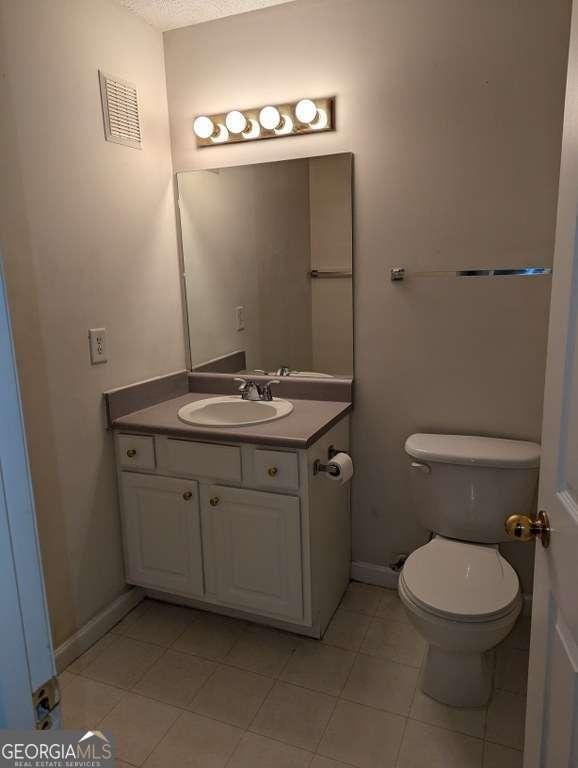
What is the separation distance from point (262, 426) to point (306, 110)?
3.94 ft

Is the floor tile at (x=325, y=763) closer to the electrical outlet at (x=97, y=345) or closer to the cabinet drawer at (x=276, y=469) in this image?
the cabinet drawer at (x=276, y=469)

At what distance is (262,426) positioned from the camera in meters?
1.83

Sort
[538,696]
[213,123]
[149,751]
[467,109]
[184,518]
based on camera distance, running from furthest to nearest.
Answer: [213,123], [184,518], [467,109], [149,751], [538,696]

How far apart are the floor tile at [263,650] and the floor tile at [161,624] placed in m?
0.26

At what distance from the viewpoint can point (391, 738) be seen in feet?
4.98

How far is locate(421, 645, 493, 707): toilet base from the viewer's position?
1.61 m

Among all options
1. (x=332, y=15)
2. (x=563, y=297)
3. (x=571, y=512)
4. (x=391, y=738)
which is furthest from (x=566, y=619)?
(x=332, y=15)

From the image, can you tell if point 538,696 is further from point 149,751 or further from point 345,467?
point 149,751

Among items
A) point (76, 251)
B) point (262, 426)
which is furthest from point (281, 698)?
point (76, 251)

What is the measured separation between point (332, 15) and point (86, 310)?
1409mm

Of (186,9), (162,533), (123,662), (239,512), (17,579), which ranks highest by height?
(186,9)

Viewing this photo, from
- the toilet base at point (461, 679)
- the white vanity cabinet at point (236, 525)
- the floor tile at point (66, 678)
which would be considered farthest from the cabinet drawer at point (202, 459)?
the toilet base at point (461, 679)

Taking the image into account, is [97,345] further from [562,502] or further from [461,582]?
[562,502]

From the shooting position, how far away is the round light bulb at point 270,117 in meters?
1.99
